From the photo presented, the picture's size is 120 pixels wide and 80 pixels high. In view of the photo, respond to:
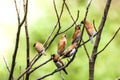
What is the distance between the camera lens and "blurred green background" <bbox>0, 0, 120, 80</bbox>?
509 centimetres

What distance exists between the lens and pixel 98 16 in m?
6.26

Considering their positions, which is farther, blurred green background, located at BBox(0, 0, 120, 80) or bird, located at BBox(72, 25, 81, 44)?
blurred green background, located at BBox(0, 0, 120, 80)

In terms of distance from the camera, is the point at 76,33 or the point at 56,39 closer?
the point at 76,33

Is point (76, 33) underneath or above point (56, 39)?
underneath

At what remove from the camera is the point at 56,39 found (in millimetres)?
5664

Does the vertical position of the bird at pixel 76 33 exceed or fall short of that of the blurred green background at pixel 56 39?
it falls short

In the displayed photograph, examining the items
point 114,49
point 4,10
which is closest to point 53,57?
point 114,49

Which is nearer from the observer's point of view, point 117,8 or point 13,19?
point 13,19

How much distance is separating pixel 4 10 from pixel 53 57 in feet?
18.3

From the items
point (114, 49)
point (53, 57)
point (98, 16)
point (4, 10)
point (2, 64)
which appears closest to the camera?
point (53, 57)

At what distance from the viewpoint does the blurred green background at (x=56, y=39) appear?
5094 mm

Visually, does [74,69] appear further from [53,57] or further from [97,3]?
[53,57]

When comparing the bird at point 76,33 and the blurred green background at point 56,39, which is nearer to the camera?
the bird at point 76,33

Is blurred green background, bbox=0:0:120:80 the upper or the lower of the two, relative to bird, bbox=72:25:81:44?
upper
